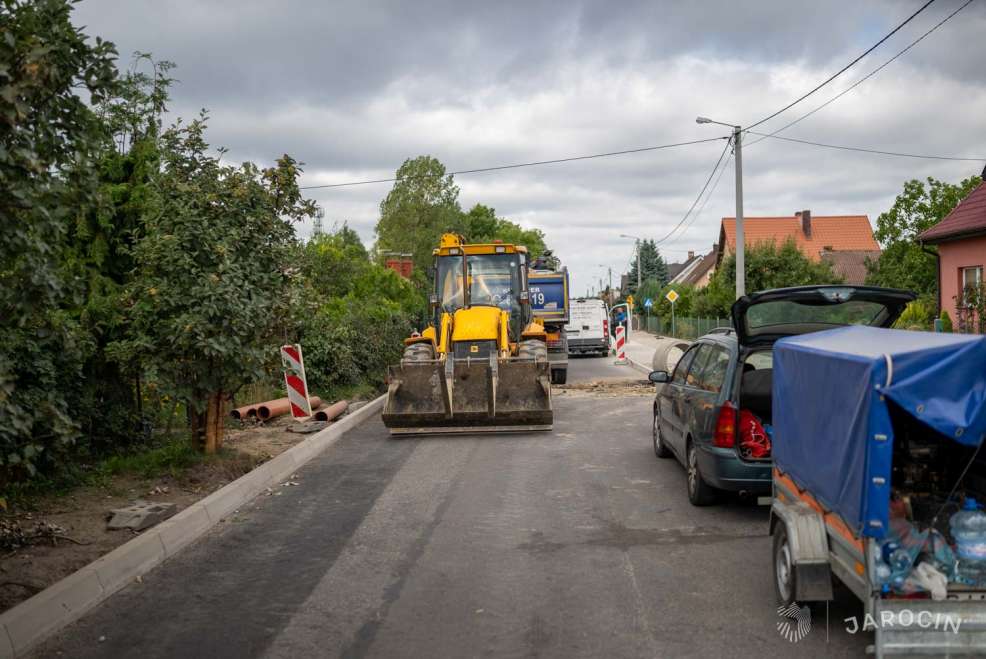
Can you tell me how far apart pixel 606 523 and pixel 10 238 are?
527 cm

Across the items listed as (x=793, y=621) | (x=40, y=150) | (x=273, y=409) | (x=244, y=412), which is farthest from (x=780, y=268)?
(x=40, y=150)

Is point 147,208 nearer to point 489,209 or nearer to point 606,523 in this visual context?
point 606,523

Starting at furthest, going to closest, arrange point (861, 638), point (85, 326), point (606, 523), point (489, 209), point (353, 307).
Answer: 1. point (489, 209)
2. point (353, 307)
3. point (85, 326)
4. point (606, 523)
5. point (861, 638)

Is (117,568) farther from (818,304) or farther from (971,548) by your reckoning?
(818,304)

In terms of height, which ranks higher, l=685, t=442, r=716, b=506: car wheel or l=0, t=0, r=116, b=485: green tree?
l=0, t=0, r=116, b=485: green tree

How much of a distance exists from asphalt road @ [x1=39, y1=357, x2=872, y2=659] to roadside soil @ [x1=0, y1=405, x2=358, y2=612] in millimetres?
521

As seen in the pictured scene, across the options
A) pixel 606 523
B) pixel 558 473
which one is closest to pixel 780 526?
pixel 606 523

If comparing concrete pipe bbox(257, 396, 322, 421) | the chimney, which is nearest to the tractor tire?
concrete pipe bbox(257, 396, 322, 421)

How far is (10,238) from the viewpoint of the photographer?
15.6 ft

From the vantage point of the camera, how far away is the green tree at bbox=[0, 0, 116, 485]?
15.1 feet

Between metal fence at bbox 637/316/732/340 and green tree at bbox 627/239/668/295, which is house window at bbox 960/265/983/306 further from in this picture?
green tree at bbox 627/239/668/295

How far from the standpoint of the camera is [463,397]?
45.6 feet

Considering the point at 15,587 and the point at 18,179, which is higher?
the point at 18,179

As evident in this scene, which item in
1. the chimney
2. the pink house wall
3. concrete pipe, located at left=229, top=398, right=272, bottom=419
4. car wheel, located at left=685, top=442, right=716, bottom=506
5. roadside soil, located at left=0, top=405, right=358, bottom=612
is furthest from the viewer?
the chimney
